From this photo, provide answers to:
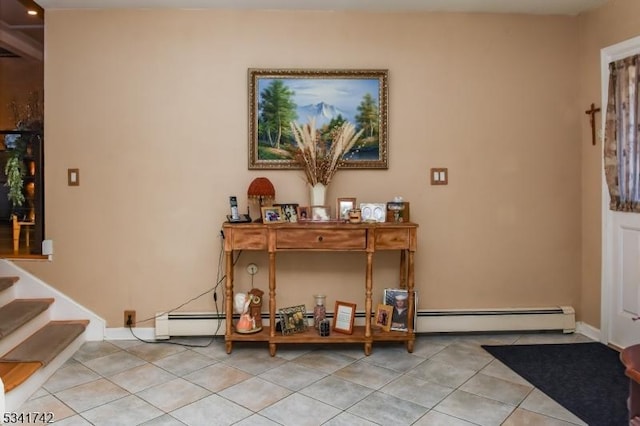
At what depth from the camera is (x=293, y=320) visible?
129 inches

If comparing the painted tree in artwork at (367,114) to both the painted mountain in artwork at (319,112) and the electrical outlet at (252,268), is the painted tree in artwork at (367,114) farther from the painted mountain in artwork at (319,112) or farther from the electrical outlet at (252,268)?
the electrical outlet at (252,268)

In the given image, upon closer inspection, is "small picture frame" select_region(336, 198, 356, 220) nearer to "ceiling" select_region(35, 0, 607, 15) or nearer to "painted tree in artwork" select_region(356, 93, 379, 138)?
"painted tree in artwork" select_region(356, 93, 379, 138)

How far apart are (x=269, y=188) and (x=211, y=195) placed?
51 cm

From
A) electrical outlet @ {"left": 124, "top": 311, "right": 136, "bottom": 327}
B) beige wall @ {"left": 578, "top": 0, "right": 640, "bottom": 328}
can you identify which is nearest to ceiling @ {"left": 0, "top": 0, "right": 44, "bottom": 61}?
electrical outlet @ {"left": 124, "top": 311, "right": 136, "bottom": 327}

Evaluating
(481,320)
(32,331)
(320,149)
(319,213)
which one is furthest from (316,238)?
(32,331)

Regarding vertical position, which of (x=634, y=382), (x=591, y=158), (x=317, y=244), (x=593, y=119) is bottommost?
(x=634, y=382)

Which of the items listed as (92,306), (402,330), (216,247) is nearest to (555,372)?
(402,330)

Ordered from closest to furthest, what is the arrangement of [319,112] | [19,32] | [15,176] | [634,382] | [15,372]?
1. [634,382]
2. [15,372]
3. [319,112]
4. [15,176]
5. [19,32]

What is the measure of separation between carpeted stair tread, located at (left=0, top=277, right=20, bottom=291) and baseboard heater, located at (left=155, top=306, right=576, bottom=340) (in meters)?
1.17

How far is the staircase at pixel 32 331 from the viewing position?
2514mm

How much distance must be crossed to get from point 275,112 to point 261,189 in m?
0.63

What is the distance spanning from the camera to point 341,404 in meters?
2.47

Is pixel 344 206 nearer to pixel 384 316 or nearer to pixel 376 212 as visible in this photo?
pixel 376 212

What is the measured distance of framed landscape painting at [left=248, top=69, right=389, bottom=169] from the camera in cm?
350
